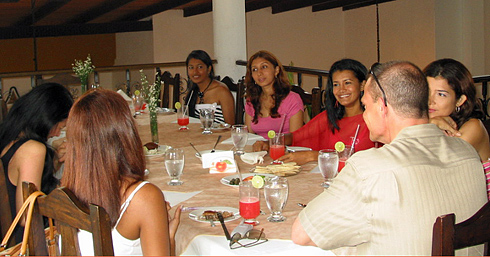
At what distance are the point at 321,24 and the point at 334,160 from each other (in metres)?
9.12

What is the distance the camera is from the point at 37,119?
2402 millimetres

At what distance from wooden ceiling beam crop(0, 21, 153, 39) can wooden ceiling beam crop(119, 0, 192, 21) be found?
122 mm

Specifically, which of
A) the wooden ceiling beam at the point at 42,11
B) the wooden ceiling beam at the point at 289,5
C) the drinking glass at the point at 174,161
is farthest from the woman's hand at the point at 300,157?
the wooden ceiling beam at the point at 289,5

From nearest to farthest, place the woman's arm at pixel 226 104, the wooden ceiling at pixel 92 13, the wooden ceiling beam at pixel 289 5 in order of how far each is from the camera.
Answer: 1. the woman's arm at pixel 226 104
2. the wooden ceiling at pixel 92 13
3. the wooden ceiling beam at pixel 289 5

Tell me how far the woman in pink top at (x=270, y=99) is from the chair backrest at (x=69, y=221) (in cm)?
236

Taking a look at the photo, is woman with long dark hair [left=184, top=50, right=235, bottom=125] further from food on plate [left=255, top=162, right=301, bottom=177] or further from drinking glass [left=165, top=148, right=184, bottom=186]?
drinking glass [left=165, top=148, right=184, bottom=186]

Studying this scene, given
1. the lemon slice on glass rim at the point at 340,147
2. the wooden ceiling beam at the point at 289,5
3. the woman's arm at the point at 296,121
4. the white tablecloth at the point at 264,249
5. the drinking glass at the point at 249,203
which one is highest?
the wooden ceiling beam at the point at 289,5

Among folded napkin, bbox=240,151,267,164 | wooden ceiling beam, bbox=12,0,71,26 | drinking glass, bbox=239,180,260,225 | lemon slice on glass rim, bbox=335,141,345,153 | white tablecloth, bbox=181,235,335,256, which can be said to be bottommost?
white tablecloth, bbox=181,235,335,256

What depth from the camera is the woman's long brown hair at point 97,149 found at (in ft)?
5.27

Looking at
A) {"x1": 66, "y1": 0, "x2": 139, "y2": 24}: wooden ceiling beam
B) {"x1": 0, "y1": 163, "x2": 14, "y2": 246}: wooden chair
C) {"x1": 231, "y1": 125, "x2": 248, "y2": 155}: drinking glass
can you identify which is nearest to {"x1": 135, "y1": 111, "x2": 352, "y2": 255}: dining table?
{"x1": 231, "y1": 125, "x2": 248, "y2": 155}: drinking glass

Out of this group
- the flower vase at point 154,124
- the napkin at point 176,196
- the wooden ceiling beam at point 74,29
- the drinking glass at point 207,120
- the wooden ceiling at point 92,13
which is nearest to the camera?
the napkin at point 176,196

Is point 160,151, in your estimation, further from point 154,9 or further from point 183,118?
point 154,9

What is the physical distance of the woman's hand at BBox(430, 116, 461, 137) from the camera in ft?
7.73

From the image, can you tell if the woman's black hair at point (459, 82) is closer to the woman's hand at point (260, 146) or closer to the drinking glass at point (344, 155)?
the drinking glass at point (344, 155)
